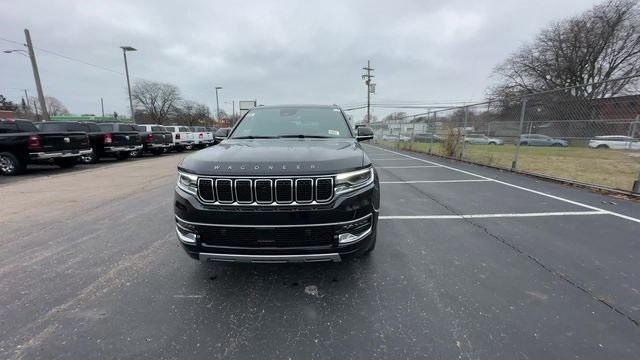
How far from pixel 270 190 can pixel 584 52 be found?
43143 millimetres

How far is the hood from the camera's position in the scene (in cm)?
249

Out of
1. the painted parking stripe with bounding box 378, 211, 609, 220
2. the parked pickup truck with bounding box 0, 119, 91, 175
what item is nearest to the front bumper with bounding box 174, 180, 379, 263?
the painted parking stripe with bounding box 378, 211, 609, 220

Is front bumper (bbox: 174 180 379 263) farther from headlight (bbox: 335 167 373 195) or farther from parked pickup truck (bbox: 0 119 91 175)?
parked pickup truck (bbox: 0 119 91 175)

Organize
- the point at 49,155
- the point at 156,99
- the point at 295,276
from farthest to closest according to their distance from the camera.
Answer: the point at 156,99 → the point at 49,155 → the point at 295,276

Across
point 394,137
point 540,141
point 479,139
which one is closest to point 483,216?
point 540,141

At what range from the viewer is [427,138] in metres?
18.0

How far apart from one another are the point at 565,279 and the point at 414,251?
1431 millimetres

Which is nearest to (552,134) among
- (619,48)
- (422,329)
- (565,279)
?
(565,279)

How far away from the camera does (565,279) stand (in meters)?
3.01

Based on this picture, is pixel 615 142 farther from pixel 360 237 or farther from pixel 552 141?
pixel 360 237

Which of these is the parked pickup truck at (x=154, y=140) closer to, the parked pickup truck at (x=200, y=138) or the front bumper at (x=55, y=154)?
the parked pickup truck at (x=200, y=138)

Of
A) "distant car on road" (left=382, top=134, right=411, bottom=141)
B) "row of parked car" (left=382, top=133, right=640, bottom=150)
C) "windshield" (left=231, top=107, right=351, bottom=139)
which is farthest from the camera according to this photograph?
"distant car on road" (left=382, top=134, right=411, bottom=141)

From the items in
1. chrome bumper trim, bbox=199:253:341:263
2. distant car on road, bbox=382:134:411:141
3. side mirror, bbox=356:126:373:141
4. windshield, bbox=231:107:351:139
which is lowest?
distant car on road, bbox=382:134:411:141

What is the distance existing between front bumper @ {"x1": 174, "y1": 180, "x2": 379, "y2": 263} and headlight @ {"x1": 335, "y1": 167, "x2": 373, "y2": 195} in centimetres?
5
